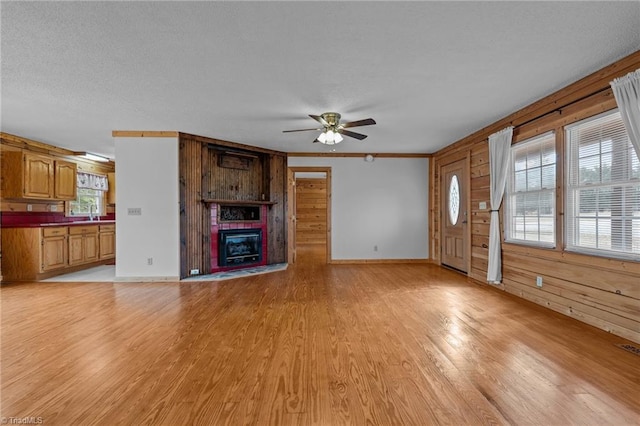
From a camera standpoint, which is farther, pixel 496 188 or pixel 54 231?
pixel 54 231

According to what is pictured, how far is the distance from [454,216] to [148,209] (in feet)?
18.2

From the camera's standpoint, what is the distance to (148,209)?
480 centimetres

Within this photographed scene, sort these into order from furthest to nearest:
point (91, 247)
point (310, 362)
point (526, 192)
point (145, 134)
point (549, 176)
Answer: point (91, 247) < point (145, 134) < point (526, 192) < point (549, 176) < point (310, 362)

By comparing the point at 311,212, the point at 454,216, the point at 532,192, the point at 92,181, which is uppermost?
the point at 92,181

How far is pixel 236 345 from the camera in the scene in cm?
246

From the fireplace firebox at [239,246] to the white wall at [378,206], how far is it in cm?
166

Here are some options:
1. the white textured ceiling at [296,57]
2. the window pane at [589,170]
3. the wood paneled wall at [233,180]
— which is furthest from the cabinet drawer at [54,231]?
the window pane at [589,170]

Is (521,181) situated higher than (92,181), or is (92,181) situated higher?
(92,181)

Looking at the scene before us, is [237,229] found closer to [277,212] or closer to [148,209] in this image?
[277,212]

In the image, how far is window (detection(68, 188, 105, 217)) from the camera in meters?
6.57

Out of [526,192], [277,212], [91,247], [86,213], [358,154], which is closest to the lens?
[526,192]

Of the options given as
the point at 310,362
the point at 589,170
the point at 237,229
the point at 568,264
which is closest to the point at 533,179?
the point at 589,170

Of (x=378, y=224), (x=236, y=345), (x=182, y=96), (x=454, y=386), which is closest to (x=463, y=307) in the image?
(x=454, y=386)

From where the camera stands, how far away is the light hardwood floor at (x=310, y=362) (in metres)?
1.64
